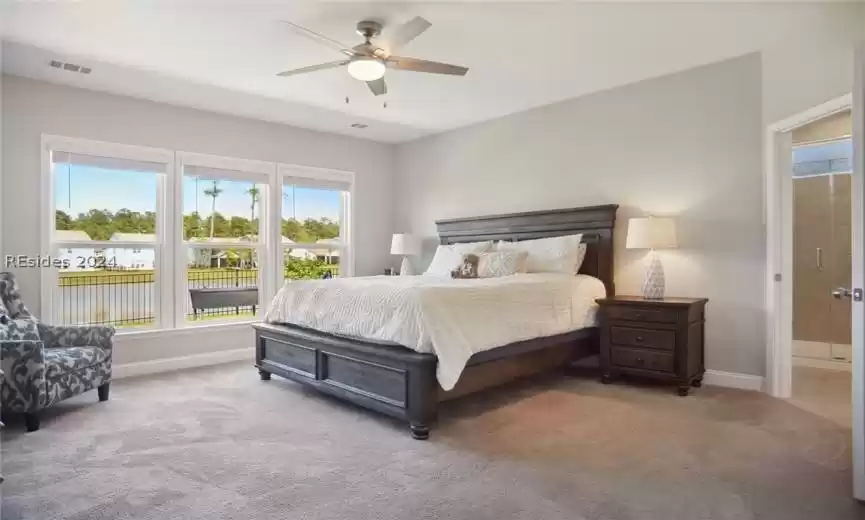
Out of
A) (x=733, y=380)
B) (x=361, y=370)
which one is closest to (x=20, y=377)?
(x=361, y=370)

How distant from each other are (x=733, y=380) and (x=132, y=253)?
536 cm

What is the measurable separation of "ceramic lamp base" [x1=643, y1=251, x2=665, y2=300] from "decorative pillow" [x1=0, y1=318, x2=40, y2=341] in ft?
14.8

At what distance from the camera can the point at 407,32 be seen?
2.90m

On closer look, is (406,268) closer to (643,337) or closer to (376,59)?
(643,337)

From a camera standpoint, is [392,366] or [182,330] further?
[182,330]

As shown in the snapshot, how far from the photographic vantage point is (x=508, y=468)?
97.0 inches

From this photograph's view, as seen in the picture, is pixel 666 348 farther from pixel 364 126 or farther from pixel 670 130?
pixel 364 126

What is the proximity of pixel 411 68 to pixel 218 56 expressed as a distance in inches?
61.3

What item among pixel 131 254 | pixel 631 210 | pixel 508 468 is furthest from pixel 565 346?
pixel 131 254

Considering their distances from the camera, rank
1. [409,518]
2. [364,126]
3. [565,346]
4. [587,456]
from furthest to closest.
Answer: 1. [364,126]
2. [565,346]
3. [587,456]
4. [409,518]

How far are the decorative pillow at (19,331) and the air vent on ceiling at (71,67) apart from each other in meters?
1.94

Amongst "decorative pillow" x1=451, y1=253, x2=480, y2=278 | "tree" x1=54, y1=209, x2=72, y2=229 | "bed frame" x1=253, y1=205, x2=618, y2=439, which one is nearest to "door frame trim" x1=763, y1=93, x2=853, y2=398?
"bed frame" x1=253, y1=205, x2=618, y2=439

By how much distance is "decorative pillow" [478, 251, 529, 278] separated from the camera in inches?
178

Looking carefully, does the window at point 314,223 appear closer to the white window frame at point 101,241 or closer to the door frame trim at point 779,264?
the white window frame at point 101,241
